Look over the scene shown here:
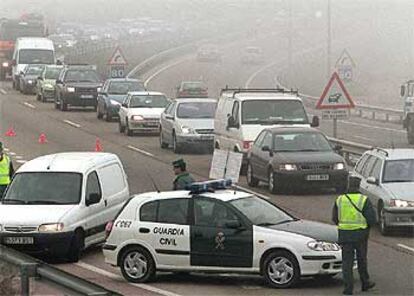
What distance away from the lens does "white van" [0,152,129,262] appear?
16781 mm

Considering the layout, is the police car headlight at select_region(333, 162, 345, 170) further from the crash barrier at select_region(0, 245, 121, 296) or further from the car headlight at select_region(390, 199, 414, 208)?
the crash barrier at select_region(0, 245, 121, 296)

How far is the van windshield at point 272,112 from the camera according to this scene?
96.6 ft

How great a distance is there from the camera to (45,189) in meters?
17.9

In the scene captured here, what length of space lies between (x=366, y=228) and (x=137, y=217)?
3358 mm

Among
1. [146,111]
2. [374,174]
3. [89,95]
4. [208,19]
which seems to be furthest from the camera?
[208,19]

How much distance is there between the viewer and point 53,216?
55.8 feet

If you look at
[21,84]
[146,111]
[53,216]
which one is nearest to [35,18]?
[21,84]

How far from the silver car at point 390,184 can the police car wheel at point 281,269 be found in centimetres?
485

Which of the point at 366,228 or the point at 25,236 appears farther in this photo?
the point at 25,236

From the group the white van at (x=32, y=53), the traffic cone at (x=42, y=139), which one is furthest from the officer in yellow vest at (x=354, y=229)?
the white van at (x=32, y=53)

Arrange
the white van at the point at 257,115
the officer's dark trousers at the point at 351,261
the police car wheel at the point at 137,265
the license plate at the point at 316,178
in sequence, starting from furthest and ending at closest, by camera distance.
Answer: the white van at the point at 257,115 < the license plate at the point at 316,178 < the police car wheel at the point at 137,265 < the officer's dark trousers at the point at 351,261

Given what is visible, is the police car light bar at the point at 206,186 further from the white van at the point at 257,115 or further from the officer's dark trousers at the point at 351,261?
the white van at the point at 257,115

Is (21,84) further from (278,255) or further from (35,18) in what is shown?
(278,255)

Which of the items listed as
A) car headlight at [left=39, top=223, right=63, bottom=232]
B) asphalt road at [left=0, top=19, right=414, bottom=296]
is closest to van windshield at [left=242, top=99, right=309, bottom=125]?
asphalt road at [left=0, top=19, right=414, bottom=296]
